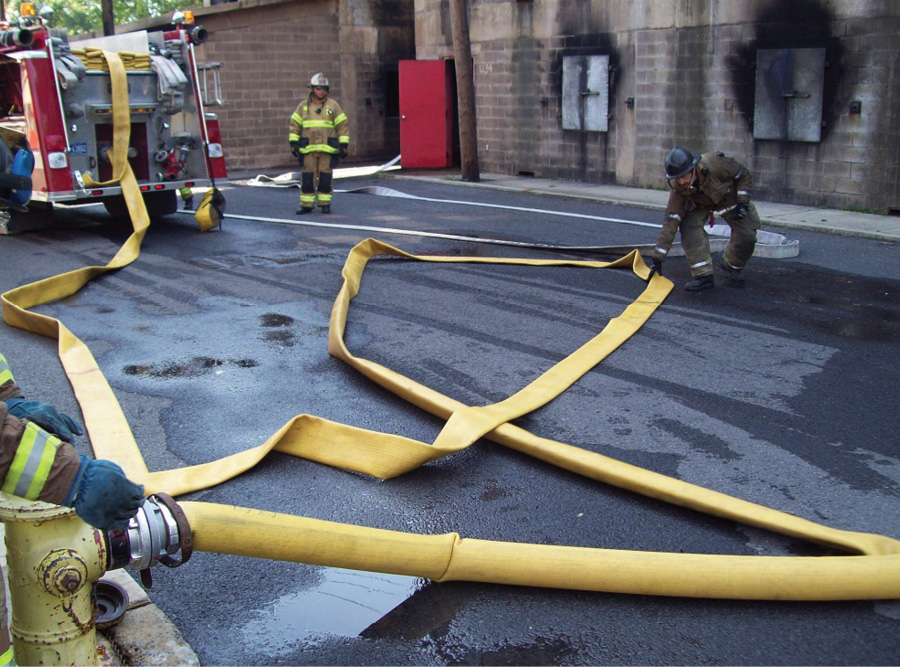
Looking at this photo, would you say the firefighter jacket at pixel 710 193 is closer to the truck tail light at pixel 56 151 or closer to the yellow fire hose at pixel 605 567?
the yellow fire hose at pixel 605 567

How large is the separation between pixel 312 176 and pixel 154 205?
2145 mm

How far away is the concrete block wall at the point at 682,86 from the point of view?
38.8 ft

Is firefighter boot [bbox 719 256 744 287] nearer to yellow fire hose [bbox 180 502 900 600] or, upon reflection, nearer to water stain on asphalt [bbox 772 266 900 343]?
water stain on asphalt [bbox 772 266 900 343]

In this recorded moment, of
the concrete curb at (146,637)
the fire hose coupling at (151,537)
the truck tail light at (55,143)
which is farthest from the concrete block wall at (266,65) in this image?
the fire hose coupling at (151,537)

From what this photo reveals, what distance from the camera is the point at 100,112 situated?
10414 mm

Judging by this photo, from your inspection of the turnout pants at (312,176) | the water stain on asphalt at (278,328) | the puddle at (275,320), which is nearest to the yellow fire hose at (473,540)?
the water stain on asphalt at (278,328)

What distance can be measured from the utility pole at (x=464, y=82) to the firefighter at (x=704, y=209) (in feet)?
28.3

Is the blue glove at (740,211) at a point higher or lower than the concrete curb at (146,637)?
higher

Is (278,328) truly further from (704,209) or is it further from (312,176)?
(312,176)

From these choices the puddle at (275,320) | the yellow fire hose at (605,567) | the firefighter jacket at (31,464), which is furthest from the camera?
the puddle at (275,320)

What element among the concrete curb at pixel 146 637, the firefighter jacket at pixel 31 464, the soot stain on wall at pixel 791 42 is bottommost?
the concrete curb at pixel 146 637

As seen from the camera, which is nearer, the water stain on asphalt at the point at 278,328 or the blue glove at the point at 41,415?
the blue glove at the point at 41,415

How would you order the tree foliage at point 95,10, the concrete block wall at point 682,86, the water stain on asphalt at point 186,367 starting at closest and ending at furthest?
the water stain on asphalt at point 186,367 < the concrete block wall at point 682,86 < the tree foliage at point 95,10

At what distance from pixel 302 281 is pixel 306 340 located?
1.99 m
